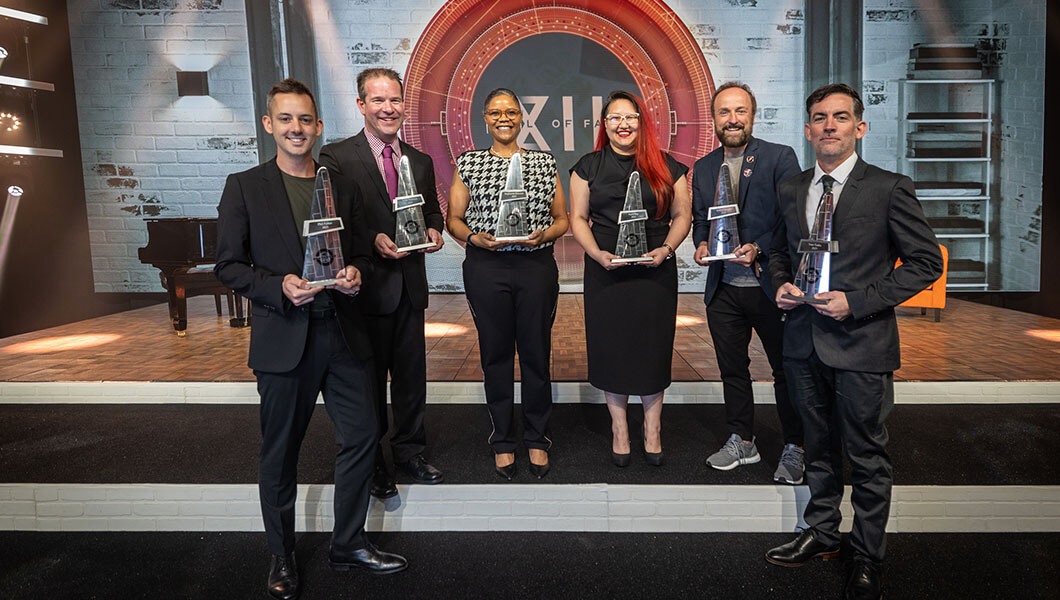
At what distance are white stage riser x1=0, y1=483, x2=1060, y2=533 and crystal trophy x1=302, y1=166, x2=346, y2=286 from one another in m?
0.99

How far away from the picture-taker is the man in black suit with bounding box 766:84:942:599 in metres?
1.90

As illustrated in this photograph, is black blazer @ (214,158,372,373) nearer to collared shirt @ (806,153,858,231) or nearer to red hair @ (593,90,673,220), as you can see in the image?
red hair @ (593,90,673,220)

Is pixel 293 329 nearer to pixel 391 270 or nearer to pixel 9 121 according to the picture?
pixel 391 270

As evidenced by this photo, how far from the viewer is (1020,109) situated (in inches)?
259

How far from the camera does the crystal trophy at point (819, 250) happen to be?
1.93 metres

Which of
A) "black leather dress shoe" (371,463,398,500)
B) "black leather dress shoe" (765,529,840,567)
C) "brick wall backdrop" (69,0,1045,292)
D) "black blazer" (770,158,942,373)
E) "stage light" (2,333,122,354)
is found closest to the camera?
"black blazer" (770,158,942,373)

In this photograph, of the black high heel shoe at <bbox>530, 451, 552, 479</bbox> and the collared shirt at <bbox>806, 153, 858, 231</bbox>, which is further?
the black high heel shoe at <bbox>530, 451, 552, 479</bbox>

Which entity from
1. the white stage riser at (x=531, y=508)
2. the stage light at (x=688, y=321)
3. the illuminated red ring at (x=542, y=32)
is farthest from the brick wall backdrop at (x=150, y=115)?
the white stage riser at (x=531, y=508)

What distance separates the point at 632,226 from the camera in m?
2.49

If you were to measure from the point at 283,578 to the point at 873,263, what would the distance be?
2.04 meters

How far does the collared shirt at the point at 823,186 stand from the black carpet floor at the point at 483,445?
1.10 meters

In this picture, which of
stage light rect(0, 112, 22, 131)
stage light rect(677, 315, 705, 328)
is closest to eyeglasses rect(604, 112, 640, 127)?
stage light rect(677, 315, 705, 328)

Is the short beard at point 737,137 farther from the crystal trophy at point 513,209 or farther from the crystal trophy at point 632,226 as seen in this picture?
the crystal trophy at point 513,209

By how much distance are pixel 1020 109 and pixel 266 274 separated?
294 inches
